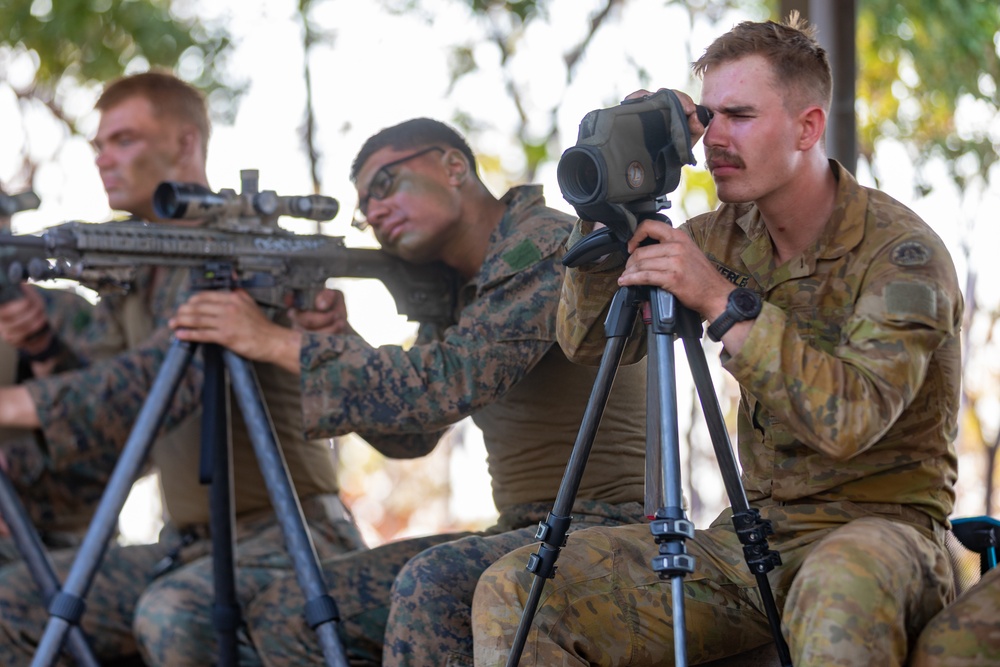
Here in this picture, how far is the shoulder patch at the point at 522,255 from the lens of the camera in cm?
338

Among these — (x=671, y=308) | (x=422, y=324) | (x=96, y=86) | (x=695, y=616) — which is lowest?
(x=695, y=616)

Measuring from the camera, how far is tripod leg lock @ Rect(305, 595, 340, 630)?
3.23m

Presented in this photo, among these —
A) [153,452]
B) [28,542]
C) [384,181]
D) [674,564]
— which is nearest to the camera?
[674,564]

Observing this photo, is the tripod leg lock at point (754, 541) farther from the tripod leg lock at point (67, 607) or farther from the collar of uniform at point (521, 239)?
the tripod leg lock at point (67, 607)

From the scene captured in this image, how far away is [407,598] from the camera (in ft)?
9.64

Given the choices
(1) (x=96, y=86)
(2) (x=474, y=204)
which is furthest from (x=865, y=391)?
(1) (x=96, y=86)

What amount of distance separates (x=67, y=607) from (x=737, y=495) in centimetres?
203

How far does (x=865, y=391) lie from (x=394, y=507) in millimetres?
11080

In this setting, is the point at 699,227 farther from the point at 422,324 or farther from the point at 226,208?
the point at 226,208

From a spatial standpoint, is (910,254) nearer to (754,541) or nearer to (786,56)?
(786,56)

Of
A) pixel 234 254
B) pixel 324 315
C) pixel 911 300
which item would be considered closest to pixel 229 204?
pixel 234 254

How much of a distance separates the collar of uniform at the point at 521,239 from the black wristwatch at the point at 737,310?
3.55ft

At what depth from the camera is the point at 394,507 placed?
513 inches

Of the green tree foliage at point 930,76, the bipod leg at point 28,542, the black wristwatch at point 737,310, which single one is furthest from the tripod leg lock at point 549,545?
the green tree foliage at point 930,76
